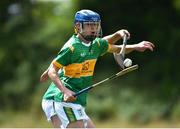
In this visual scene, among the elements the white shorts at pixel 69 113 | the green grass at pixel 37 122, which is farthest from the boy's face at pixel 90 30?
the green grass at pixel 37 122

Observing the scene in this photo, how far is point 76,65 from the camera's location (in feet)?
29.1

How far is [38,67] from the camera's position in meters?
24.7

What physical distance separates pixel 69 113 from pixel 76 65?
52 cm

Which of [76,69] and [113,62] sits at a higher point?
[76,69]

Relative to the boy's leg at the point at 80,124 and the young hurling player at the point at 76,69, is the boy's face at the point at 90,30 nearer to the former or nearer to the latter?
the young hurling player at the point at 76,69

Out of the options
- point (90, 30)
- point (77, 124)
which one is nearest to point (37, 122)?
point (77, 124)

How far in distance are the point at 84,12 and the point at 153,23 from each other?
45.1ft

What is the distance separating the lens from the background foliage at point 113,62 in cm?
A: 2178

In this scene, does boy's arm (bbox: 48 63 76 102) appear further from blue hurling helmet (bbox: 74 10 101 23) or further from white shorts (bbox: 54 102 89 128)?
blue hurling helmet (bbox: 74 10 101 23)

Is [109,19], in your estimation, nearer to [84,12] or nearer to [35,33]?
[35,33]

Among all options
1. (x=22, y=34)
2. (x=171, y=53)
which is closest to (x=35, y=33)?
(x=22, y=34)

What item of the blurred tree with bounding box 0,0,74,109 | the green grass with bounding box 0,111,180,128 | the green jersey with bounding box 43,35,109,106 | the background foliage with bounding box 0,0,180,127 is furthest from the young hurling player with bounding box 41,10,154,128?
the blurred tree with bounding box 0,0,74,109

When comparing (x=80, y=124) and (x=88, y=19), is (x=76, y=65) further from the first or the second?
(x=80, y=124)

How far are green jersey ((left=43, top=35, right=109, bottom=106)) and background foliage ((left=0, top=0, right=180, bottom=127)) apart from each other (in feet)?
39.9
